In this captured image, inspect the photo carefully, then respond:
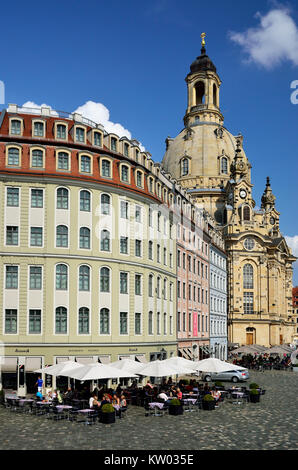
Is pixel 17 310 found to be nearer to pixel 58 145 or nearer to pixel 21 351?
pixel 21 351

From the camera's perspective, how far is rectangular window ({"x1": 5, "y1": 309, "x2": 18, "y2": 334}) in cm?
4212

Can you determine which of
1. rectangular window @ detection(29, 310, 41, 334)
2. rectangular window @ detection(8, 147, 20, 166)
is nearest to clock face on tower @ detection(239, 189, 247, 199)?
rectangular window @ detection(8, 147, 20, 166)

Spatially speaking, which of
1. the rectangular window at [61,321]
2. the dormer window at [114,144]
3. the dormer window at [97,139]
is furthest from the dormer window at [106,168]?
the rectangular window at [61,321]

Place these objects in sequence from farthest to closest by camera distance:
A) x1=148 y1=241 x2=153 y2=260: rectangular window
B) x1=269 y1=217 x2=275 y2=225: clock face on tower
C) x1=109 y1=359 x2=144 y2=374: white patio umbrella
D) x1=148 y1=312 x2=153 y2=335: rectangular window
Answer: x1=269 y1=217 x2=275 y2=225: clock face on tower
x1=148 y1=241 x2=153 y2=260: rectangular window
x1=148 y1=312 x2=153 y2=335: rectangular window
x1=109 y1=359 x2=144 y2=374: white patio umbrella

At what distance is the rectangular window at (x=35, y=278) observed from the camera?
42.9m

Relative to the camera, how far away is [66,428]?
27469mm

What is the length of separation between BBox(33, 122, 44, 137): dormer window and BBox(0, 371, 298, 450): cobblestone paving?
843 inches

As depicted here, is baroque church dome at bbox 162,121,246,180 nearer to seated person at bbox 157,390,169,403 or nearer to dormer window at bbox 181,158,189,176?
dormer window at bbox 181,158,189,176

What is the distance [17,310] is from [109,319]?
24.2 ft

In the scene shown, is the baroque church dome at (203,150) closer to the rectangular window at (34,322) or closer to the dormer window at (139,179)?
the dormer window at (139,179)

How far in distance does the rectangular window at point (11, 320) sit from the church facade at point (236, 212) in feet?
288

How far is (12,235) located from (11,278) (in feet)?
10.6

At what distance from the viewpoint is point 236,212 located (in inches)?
5069

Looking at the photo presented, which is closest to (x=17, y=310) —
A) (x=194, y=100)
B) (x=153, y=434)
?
Result: (x=153, y=434)
